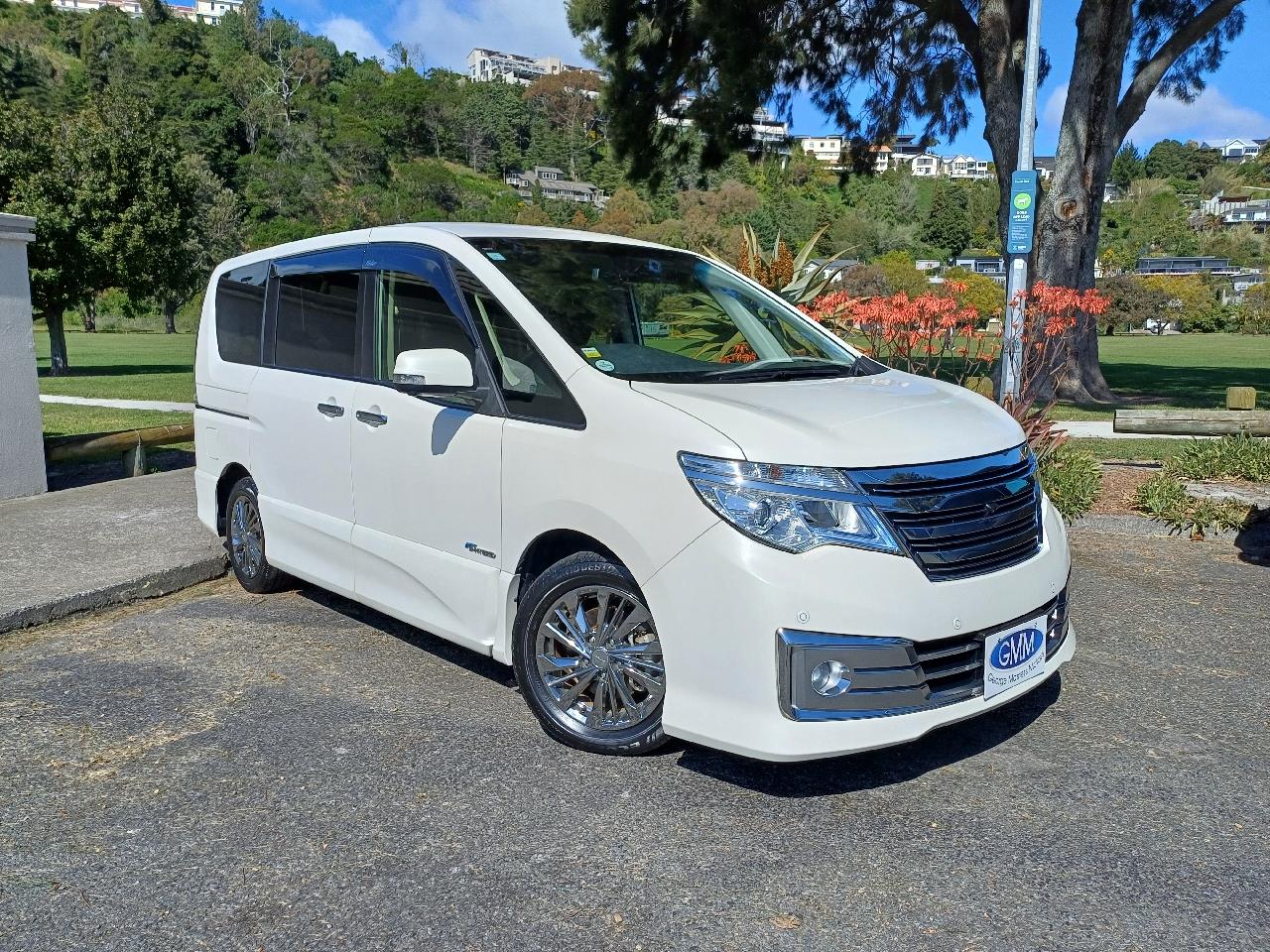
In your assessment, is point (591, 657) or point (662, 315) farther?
point (662, 315)

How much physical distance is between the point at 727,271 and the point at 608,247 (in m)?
0.68

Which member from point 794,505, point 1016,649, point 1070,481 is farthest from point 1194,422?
point 794,505

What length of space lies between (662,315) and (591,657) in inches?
66.3

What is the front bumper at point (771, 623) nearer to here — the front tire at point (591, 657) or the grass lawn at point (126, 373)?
the front tire at point (591, 657)

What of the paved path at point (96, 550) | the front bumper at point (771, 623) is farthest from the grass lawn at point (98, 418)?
the front bumper at point (771, 623)

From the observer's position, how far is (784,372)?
430cm

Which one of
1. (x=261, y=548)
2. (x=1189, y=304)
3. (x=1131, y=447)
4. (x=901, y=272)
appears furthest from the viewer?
(x=901, y=272)

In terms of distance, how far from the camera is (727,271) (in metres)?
5.20

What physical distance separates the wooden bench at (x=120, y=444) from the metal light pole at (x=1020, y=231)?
24.2ft

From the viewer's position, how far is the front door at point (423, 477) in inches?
163

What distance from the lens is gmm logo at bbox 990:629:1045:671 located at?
3.58 m

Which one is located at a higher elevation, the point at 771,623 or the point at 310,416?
the point at 310,416

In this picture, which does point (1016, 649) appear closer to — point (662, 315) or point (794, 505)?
point (794, 505)

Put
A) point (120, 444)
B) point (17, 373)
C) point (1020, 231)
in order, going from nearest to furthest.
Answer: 1. point (17, 373)
2. point (120, 444)
3. point (1020, 231)
